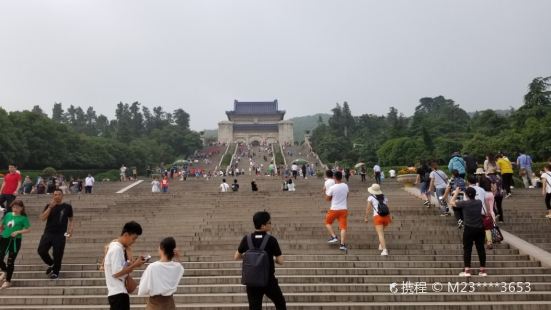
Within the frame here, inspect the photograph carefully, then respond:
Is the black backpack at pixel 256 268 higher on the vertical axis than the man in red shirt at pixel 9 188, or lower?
lower

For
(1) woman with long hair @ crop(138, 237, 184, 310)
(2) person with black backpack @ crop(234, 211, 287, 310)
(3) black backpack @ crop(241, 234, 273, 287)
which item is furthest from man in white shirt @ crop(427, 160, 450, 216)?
(1) woman with long hair @ crop(138, 237, 184, 310)

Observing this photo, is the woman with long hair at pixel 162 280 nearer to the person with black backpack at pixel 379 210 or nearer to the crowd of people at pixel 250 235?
the crowd of people at pixel 250 235

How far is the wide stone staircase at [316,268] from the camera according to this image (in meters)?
5.70

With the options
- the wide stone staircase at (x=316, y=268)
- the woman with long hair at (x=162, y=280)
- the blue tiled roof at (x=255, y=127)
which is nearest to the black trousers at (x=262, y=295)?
the woman with long hair at (x=162, y=280)

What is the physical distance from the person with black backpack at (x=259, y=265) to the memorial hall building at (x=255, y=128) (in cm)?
7455

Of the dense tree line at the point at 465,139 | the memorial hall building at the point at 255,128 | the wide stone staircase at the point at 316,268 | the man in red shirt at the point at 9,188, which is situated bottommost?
the wide stone staircase at the point at 316,268

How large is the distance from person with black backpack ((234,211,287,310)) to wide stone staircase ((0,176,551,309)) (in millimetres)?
1375

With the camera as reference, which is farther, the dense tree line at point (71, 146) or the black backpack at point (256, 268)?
the dense tree line at point (71, 146)

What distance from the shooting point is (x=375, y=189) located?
7113 mm

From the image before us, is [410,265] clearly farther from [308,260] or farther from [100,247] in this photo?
[100,247]

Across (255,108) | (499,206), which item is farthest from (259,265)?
(255,108)

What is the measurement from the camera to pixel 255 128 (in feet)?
268

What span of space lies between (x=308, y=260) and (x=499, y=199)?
465 centimetres

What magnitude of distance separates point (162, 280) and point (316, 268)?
3.51 m
